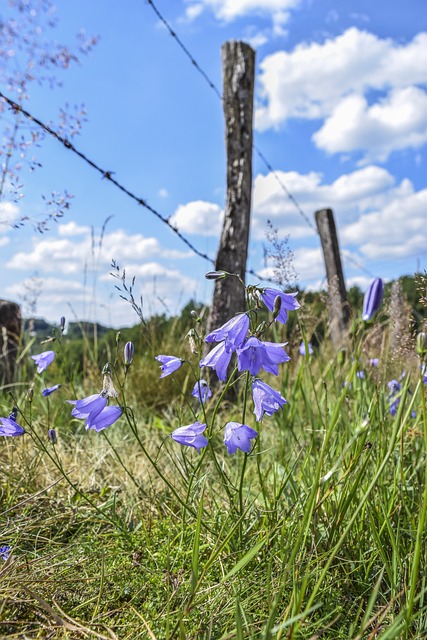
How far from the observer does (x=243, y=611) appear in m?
1.47

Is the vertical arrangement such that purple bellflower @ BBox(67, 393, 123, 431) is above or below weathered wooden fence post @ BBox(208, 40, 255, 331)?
below

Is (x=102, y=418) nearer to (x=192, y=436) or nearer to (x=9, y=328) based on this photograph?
(x=192, y=436)

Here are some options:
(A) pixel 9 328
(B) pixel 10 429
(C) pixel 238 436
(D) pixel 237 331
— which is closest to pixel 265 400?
(C) pixel 238 436

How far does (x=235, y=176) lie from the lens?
4855 mm

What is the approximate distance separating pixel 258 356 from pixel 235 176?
12.2ft

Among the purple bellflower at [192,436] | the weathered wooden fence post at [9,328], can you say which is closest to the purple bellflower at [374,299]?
the purple bellflower at [192,436]

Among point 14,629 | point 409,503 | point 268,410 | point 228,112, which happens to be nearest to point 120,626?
point 14,629

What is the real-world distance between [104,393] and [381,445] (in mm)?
1005

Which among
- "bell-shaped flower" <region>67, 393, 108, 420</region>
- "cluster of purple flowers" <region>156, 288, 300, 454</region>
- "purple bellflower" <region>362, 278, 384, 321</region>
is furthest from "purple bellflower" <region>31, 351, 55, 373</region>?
"purple bellflower" <region>362, 278, 384, 321</region>

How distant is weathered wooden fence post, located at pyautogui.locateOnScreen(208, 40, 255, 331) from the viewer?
15.3ft

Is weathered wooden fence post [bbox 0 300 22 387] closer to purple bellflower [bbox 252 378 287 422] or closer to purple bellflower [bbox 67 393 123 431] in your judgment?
purple bellflower [bbox 67 393 123 431]

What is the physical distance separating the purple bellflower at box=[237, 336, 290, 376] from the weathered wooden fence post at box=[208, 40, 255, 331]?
128 inches

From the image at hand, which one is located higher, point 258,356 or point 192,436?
point 258,356

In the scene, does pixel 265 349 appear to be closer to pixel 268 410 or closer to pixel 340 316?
pixel 268 410
